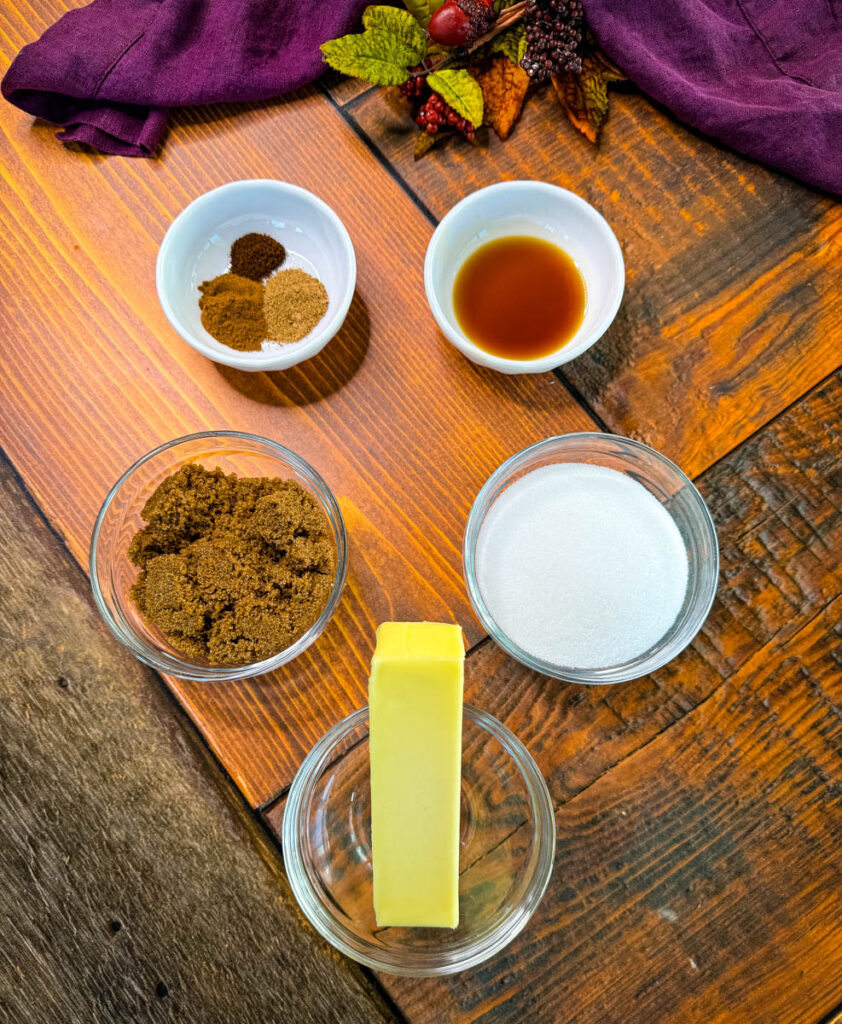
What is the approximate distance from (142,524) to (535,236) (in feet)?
2.44

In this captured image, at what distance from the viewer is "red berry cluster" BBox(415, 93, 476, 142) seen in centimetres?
116

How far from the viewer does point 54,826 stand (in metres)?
Answer: 1.15

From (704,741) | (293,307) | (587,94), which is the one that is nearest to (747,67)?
(587,94)

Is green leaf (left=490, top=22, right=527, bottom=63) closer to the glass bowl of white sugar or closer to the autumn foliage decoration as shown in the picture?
the autumn foliage decoration

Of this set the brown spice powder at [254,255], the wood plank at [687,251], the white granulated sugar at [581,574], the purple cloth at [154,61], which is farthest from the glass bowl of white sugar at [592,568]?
the purple cloth at [154,61]

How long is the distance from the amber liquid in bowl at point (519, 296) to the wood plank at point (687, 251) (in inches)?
2.7

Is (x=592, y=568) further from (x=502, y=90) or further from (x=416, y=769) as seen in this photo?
(x=502, y=90)

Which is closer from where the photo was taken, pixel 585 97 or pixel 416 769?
pixel 416 769

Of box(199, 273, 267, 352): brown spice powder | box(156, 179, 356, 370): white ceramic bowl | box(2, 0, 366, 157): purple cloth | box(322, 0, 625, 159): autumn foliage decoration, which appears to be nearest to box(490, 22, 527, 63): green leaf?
box(322, 0, 625, 159): autumn foliage decoration

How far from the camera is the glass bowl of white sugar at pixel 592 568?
110 centimetres

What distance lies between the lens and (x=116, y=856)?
114cm

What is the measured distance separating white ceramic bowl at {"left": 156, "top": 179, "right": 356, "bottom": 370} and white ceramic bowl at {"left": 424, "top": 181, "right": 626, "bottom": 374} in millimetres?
141

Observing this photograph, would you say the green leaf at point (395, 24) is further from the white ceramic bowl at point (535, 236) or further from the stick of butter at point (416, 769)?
the stick of butter at point (416, 769)

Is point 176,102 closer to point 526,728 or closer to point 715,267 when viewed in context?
point 715,267
